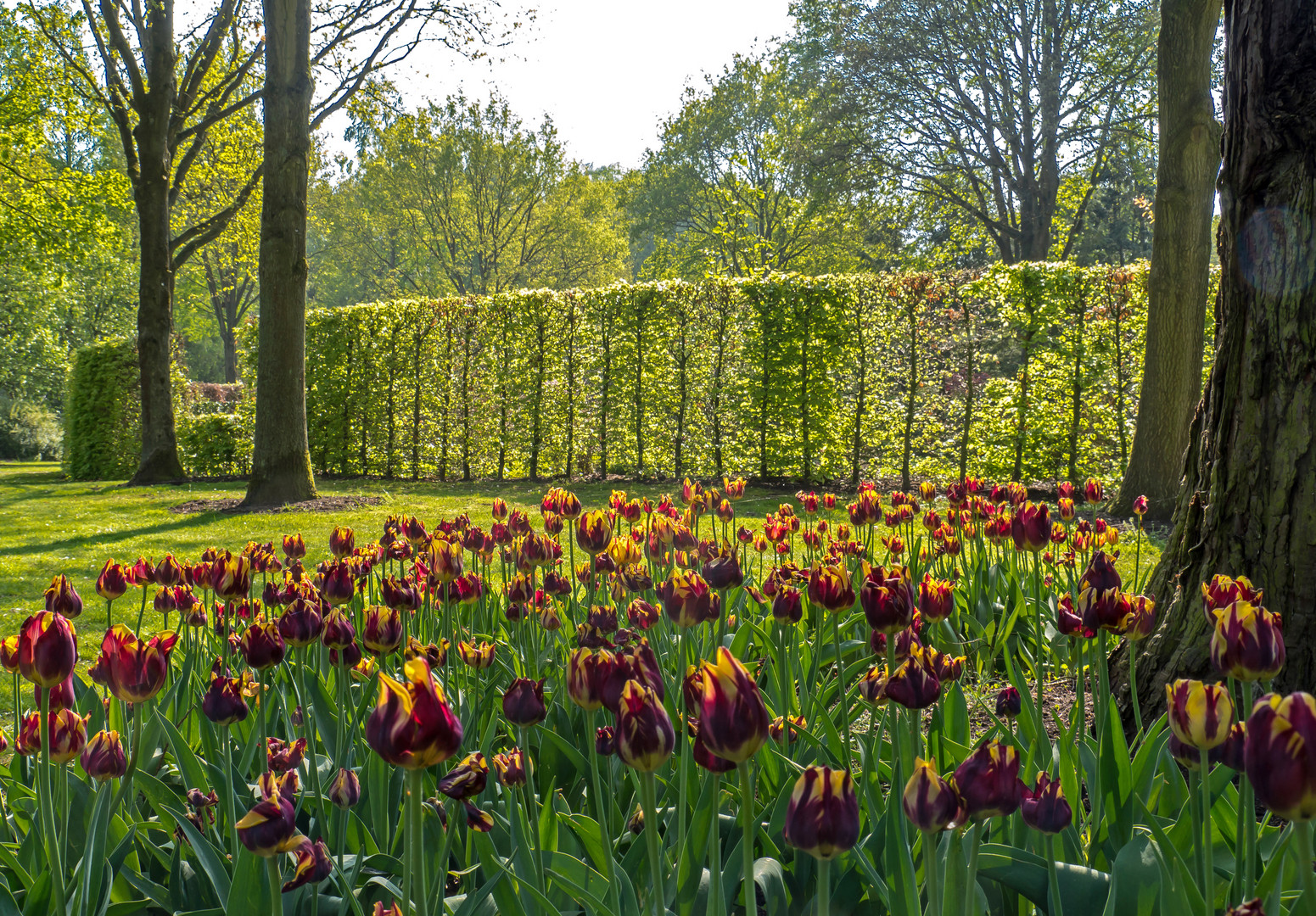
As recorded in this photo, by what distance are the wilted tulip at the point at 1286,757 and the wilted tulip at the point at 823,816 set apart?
0.37 m

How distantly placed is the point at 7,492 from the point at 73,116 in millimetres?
6619

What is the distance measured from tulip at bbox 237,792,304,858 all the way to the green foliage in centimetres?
1739

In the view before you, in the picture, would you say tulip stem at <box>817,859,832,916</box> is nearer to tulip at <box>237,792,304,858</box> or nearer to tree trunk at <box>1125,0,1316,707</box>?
tulip at <box>237,792,304,858</box>

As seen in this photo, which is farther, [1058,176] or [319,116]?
[1058,176]

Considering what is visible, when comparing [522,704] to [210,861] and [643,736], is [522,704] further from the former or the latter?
[210,861]

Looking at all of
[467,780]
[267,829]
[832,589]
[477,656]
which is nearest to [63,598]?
[477,656]

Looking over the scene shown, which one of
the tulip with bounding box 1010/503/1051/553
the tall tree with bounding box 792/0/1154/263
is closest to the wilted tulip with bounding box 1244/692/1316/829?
the tulip with bounding box 1010/503/1051/553

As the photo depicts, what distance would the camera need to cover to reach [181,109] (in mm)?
14383

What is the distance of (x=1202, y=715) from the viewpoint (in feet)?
3.45

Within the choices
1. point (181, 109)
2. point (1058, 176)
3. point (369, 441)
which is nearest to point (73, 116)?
point (181, 109)

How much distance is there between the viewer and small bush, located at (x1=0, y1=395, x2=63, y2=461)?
2452cm

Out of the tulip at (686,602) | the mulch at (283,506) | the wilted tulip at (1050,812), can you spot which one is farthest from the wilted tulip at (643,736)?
the mulch at (283,506)

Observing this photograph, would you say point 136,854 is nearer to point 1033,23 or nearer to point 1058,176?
point 1033,23

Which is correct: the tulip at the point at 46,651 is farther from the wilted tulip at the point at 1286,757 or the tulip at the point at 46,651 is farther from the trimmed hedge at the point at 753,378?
the trimmed hedge at the point at 753,378
